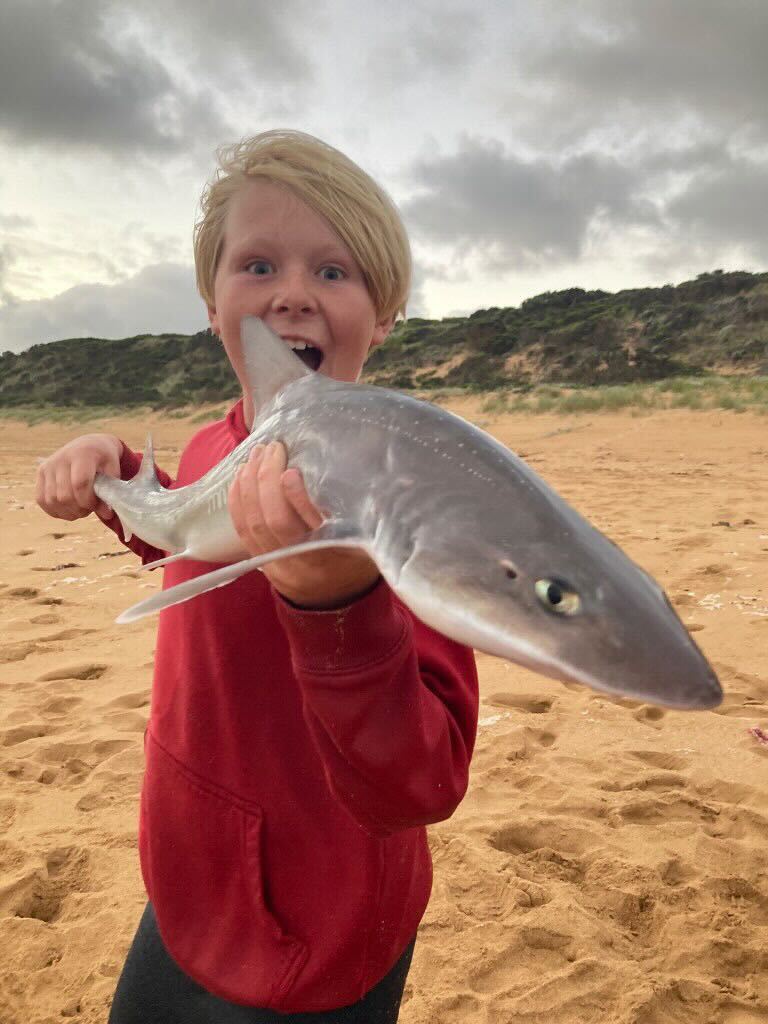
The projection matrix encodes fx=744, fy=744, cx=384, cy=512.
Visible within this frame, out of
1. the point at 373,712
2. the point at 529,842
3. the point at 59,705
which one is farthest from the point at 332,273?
the point at 59,705

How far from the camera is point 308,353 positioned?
1.84 m

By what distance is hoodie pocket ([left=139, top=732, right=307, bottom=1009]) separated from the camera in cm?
153

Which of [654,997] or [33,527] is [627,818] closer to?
[654,997]

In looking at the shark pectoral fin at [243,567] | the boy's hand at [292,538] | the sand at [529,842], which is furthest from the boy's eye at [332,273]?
the sand at [529,842]

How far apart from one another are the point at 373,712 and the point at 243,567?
312 millimetres

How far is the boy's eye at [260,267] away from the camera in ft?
5.96

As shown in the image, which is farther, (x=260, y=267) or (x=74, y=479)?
(x=74, y=479)

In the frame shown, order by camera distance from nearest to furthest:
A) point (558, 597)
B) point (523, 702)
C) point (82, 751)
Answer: point (558, 597) < point (82, 751) < point (523, 702)

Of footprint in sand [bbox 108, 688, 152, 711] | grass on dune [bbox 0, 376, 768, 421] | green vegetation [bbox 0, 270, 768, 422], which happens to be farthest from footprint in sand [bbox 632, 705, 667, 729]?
green vegetation [bbox 0, 270, 768, 422]

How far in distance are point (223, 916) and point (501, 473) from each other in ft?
3.94

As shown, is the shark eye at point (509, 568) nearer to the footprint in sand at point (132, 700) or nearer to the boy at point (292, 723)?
the boy at point (292, 723)

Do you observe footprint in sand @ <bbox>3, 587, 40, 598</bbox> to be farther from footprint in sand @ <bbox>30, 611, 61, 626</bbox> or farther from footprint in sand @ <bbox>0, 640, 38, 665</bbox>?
footprint in sand @ <bbox>0, 640, 38, 665</bbox>

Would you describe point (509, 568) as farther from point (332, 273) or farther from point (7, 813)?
point (7, 813)

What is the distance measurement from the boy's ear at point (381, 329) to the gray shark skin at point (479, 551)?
74 cm
